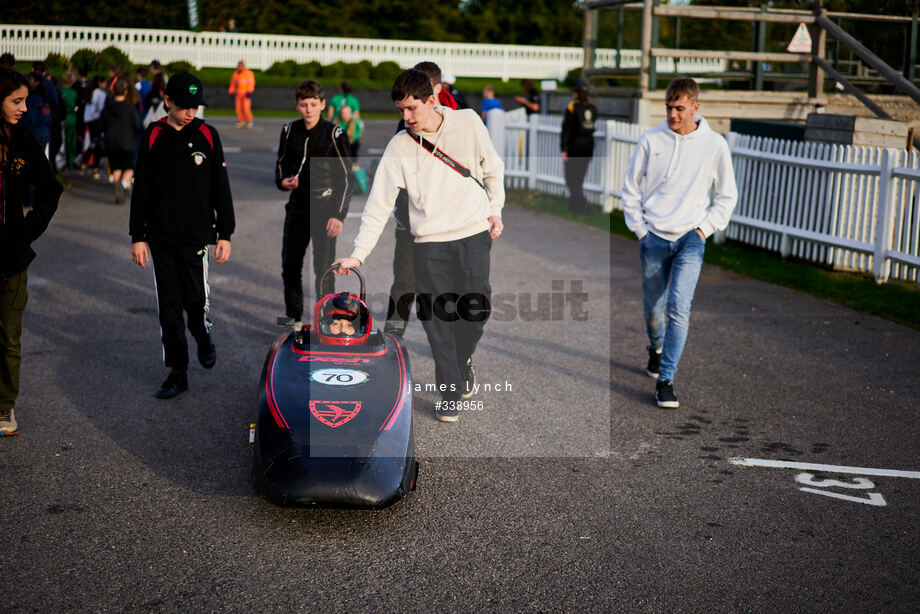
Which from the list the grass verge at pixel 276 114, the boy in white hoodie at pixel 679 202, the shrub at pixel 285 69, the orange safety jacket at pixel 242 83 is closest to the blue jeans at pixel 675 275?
the boy in white hoodie at pixel 679 202

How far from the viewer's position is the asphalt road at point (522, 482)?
3975 millimetres

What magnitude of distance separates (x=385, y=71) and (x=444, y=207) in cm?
3446

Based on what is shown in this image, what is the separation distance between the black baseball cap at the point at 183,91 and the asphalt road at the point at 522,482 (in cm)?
197

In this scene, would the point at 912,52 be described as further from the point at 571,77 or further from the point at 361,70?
the point at 361,70

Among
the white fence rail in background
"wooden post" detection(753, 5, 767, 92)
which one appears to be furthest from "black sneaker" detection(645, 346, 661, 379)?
the white fence rail in background

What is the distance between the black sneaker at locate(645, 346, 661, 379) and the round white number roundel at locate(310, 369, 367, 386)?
114 inches

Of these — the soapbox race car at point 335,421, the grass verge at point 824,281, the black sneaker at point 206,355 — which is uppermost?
the soapbox race car at point 335,421

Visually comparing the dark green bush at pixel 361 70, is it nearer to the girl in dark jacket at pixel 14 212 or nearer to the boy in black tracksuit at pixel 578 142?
the boy in black tracksuit at pixel 578 142

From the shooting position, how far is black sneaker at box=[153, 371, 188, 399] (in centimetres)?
641

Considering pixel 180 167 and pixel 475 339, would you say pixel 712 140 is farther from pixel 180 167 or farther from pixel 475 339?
pixel 180 167

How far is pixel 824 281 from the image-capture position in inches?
407

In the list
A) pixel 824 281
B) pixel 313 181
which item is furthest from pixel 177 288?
pixel 824 281

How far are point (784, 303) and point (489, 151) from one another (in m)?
4.84

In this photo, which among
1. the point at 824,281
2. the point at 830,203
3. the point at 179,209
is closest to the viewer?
the point at 179,209
